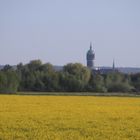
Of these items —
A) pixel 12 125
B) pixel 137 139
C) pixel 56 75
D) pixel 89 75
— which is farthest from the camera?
pixel 89 75

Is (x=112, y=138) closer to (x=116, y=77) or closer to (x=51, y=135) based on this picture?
(x=51, y=135)

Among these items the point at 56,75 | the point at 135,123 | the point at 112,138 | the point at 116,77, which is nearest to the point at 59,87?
the point at 56,75

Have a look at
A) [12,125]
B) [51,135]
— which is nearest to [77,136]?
[51,135]

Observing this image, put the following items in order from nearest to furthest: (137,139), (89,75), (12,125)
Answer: (137,139), (12,125), (89,75)

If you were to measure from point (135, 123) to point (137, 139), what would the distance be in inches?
245

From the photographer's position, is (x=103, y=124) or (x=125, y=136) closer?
(x=125, y=136)

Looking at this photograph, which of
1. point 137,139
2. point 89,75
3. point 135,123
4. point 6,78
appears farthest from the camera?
point 89,75

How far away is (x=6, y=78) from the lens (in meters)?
90.4

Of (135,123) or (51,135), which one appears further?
(135,123)

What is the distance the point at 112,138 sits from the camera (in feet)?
59.1

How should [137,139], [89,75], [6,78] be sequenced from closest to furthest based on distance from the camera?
[137,139] → [6,78] → [89,75]

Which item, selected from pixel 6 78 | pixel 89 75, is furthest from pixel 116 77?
pixel 6 78

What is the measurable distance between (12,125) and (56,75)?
76.8 meters

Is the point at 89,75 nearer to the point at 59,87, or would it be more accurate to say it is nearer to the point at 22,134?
the point at 59,87
